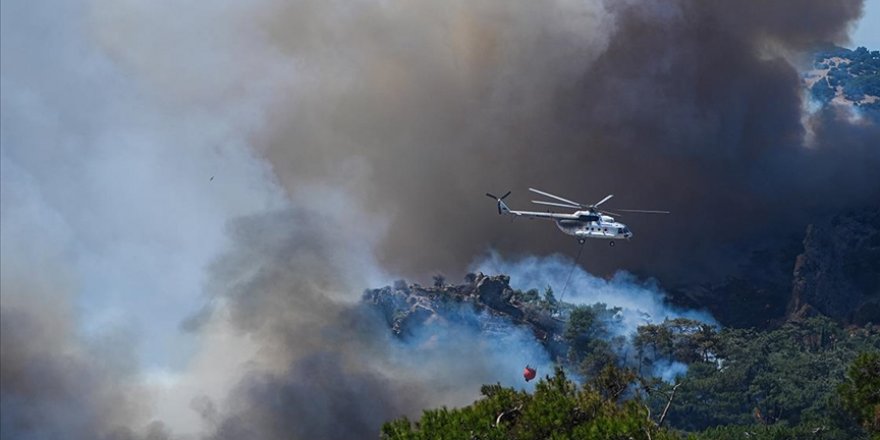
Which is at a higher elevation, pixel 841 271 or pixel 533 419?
pixel 841 271

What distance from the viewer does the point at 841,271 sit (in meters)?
118

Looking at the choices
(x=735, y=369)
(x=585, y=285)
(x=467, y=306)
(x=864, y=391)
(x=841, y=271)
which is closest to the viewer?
(x=864, y=391)

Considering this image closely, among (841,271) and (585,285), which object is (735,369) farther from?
(841,271)

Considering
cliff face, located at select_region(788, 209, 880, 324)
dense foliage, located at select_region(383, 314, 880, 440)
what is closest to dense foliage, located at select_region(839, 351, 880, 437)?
dense foliage, located at select_region(383, 314, 880, 440)

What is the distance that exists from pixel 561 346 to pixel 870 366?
4845cm

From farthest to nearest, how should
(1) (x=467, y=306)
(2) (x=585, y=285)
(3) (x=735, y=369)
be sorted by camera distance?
(2) (x=585, y=285) < (1) (x=467, y=306) < (3) (x=735, y=369)

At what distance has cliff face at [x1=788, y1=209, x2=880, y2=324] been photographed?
4483 inches

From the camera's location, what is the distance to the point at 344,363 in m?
88.0

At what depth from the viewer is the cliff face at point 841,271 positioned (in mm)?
113875

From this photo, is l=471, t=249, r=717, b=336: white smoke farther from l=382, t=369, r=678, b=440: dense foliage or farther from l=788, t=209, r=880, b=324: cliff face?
l=382, t=369, r=678, b=440: dense foliage

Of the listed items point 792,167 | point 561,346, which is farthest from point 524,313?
point 792,167

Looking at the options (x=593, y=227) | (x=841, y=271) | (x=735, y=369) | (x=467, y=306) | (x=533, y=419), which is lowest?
(x=533, y=419)

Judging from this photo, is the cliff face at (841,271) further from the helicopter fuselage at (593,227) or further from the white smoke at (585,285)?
the helicopter fuselage at (593,227)

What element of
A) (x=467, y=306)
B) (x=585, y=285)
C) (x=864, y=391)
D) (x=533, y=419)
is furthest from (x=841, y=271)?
(x=533, y=419)
